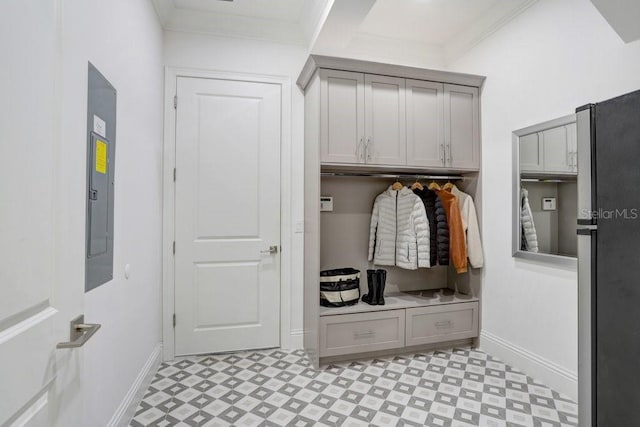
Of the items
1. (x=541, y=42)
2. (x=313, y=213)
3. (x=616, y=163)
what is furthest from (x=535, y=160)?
(x=313, y=213)

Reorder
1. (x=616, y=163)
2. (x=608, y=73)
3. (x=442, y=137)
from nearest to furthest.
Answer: (x=616, y=163), (x=608, y=73), (x=442, y=137)

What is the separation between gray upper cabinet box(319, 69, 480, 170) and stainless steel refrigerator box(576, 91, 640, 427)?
1.48m

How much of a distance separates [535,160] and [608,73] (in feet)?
2.16

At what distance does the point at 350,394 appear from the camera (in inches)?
89.0

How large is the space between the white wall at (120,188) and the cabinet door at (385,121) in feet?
5.32

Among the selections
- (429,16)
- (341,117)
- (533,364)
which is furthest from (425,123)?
(533,364)

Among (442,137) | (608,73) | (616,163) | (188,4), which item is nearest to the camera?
(616,163)

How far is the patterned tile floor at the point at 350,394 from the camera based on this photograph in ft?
6.53

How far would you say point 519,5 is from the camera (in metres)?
2.58

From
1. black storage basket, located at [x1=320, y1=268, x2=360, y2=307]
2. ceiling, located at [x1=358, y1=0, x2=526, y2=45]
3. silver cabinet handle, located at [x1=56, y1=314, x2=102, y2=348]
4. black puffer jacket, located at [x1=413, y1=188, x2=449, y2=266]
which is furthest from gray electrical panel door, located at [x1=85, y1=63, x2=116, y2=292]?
black puffer jacket, located at [x1=413, y1=188, x2=449, y2=266]

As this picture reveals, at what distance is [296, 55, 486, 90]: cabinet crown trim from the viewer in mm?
2605

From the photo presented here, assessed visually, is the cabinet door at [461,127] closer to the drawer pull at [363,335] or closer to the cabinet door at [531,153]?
the cabinet door at [531,153]

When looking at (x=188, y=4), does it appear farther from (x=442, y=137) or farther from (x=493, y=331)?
(x=493, y=331)

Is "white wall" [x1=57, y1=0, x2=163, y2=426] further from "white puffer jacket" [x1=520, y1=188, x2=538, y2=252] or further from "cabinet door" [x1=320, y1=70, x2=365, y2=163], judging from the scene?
"white puffer jacket" [x1=520, y1=188, x2=538, y2=252]
